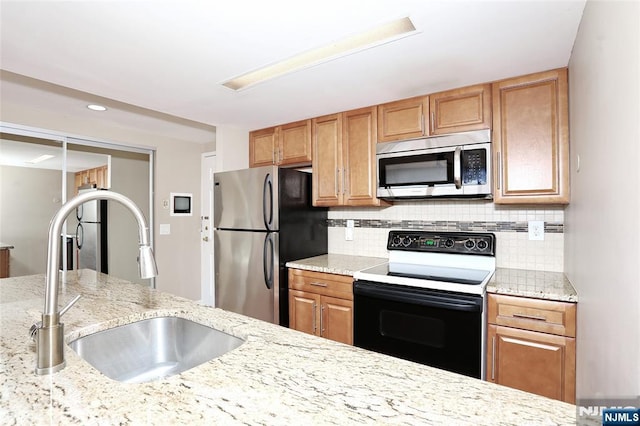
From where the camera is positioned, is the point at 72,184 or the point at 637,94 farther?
the point at 72,184

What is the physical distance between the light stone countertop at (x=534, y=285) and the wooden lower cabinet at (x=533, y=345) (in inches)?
1.4

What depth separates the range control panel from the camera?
234cm

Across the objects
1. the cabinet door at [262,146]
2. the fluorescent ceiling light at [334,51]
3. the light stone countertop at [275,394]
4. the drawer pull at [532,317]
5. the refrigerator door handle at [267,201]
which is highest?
the fluorescent ceiling light at [334,51]

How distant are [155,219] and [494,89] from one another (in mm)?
3758

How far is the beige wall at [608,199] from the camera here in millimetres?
819

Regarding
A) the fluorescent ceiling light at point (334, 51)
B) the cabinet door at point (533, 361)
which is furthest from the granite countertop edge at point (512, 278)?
the fluorescent ceiling light at point (334, 51)

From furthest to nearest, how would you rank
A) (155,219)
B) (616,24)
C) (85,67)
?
(155,219)
(85,67)
(616,24)

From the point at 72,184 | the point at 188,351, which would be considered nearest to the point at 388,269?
the point at 188,351

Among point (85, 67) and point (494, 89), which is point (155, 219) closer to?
point (85, 67)

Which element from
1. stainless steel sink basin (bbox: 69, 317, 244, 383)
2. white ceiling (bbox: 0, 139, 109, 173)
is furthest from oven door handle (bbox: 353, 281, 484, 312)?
white ceiling (bbox: 0, 139, 109, 173)

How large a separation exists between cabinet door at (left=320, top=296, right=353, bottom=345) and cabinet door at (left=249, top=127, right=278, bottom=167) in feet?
5.02

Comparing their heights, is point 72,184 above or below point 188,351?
above

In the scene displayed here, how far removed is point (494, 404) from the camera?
2.17 feet

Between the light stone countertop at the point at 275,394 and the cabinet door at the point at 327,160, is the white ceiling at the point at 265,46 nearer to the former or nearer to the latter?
the cabinet door at the point at 327,160
